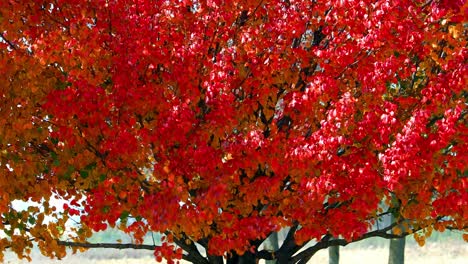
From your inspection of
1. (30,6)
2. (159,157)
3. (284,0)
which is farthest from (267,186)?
(30,6)

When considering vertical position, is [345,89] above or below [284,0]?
below

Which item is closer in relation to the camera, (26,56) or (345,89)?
(26,56)

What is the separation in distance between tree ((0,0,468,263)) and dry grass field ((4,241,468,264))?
2975 centimetres

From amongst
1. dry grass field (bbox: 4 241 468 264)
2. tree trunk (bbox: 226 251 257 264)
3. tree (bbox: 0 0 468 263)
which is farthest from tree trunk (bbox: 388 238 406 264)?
dry grass field (bbox: 4 241 468 264)

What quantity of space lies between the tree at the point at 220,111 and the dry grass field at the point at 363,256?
29747 millimetres

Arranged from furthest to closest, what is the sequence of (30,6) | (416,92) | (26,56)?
(416,92)
(30,6)
(26,56)

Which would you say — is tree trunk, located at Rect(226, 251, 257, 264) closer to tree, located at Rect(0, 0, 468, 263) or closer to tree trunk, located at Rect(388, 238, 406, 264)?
tree, located at Rect(0, 0, 468, 263)

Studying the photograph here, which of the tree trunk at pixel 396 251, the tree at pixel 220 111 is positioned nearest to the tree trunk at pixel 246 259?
the tree at pixel 220 111

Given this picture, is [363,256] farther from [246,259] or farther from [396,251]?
[246,259]

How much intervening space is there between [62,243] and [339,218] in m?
6.23

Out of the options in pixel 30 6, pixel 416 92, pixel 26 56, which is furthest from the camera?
pixel 416 92

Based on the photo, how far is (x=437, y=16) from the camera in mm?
12195

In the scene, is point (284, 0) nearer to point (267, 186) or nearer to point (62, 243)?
point (267, 186)

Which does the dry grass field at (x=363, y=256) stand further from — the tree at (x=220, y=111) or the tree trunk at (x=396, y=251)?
the tree at (x=220, y=111)
